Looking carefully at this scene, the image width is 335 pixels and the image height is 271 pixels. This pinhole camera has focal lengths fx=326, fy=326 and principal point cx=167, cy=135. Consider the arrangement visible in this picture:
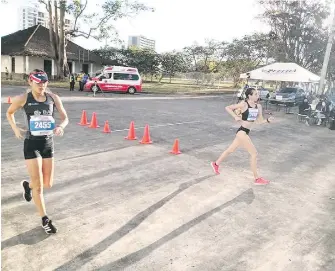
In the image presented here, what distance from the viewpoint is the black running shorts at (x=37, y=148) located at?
3.91 meters

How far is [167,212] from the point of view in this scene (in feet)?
15.6

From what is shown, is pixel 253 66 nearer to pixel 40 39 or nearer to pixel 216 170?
pixel 40 39

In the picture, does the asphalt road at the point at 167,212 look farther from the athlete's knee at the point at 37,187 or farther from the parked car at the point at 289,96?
the parked car at the point at 289,96

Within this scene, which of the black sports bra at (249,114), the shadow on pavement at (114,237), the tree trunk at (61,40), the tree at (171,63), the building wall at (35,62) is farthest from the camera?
the tree at (171,63)

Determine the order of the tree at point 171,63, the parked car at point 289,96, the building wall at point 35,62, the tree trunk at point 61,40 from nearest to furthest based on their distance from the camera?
the parked car at point 289,96 → the tree trunk at point 61,40 → the building wall at point 35,62 → the tree at point 171,63

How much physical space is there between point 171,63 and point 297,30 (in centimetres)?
2075

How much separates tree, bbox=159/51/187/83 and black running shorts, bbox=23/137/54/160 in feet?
153

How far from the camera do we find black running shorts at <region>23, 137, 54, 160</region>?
3906 millimetres

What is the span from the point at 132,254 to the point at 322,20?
124 feet

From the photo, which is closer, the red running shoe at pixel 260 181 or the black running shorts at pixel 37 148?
the black running shorts at pixel 37 148

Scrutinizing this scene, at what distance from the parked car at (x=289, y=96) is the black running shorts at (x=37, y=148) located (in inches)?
836

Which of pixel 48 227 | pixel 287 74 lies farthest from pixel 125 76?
pixel 48 227

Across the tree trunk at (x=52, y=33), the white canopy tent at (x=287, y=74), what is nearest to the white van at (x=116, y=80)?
the white canopy tent at (x=287, y=74)

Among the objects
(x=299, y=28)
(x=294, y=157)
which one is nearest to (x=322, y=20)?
(x=299, y=28)
